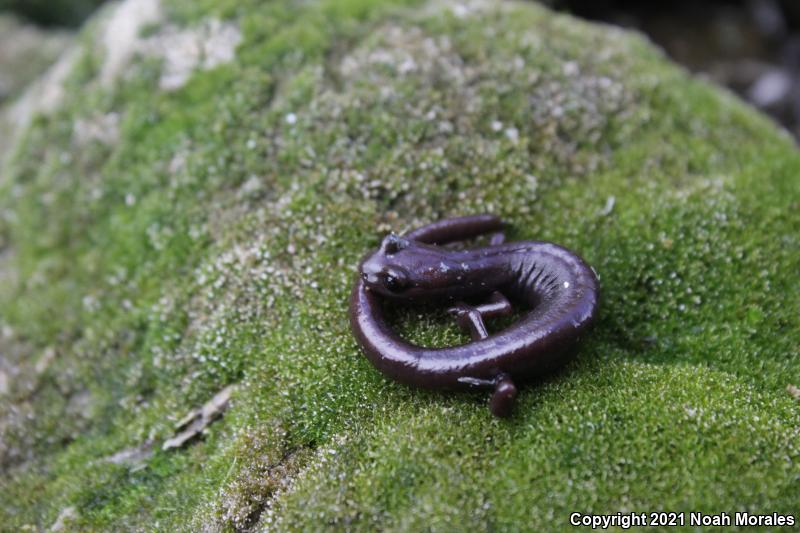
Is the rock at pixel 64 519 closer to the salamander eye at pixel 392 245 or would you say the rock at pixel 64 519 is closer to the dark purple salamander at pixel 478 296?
the dark purple salamander at pixel 478 296

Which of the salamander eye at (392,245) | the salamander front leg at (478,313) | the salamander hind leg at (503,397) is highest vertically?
the salamander eye at (392,245)

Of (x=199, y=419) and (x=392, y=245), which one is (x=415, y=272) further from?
(x=199, y=419)

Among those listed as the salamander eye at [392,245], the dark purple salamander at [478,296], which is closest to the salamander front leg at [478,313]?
the dark purple salamander at [478,296]

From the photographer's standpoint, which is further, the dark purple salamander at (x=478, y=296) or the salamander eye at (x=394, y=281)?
the salamander eye at (x=394, y=281)

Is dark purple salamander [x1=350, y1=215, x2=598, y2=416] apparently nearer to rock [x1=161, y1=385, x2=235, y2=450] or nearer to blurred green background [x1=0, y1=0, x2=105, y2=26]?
rock [x1=161, y1=385, x2=235, y2=450]

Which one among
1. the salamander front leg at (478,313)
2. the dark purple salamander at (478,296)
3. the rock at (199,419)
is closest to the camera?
the dark purple salamander at (478,296)

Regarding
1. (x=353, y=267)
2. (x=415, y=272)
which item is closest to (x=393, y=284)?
(x=415, y=272)
